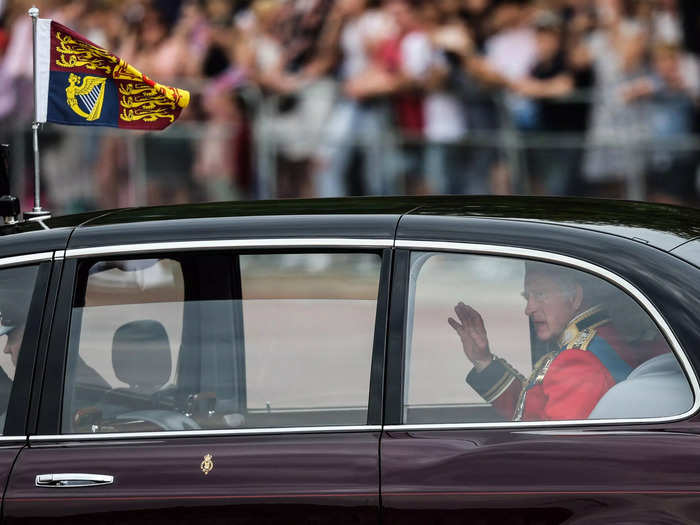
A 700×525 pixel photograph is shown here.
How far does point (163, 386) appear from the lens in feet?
13.0

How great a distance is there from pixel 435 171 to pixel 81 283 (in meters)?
7.82

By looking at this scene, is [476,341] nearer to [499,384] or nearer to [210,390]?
[499,384]

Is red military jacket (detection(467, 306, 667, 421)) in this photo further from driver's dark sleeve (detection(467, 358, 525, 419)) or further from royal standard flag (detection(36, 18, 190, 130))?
royal standard flag (detection(36, 18, 190, 130))

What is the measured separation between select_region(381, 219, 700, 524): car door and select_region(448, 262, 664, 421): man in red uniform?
12mm

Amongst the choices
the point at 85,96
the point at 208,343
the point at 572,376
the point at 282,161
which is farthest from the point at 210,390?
the point at 282,161

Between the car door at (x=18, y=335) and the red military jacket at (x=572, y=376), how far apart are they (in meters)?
1.30

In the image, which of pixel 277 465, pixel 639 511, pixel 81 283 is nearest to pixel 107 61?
pixel 81 283

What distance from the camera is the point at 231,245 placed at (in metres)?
3.85

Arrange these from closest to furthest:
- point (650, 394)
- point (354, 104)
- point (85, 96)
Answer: point (650, 394) → point (85, 96) → point (354, 104)

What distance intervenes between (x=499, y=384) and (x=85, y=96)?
6.34 ft

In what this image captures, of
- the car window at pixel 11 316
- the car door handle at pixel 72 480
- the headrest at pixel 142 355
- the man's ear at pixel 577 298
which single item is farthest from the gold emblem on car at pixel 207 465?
the man's ear at pixel 577 298

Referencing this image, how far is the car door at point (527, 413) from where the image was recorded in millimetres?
3400

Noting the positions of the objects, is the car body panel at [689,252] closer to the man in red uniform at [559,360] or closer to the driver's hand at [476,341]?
the man in red uniform at [559,360]

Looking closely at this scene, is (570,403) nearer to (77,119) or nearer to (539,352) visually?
(539,352)
